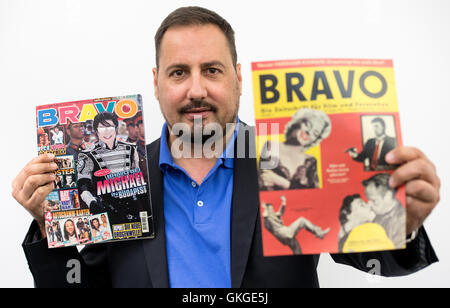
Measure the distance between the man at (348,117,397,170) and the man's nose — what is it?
2.13 feet

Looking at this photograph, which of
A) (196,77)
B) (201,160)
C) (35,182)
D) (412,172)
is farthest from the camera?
(201,160)

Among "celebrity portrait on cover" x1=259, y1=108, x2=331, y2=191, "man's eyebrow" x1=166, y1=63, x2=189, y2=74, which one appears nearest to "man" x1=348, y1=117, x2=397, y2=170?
"celebrity portrait on cover" x1=259, y1=108, x2=331, y2=191

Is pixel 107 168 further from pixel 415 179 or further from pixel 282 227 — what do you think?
pixel 415 179

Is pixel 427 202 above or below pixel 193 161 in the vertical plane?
below

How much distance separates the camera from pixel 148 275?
5.25 ft

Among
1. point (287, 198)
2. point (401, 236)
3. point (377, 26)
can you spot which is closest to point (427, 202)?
point (401, 236)

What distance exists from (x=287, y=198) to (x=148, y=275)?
2.24ft

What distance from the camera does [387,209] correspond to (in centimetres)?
133

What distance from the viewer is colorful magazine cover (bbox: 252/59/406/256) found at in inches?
52.1

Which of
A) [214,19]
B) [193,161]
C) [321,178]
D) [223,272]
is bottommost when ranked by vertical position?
[223,272]

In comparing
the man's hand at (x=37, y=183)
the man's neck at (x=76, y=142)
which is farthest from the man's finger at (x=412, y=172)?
the man's hand at (x=37, y=183)

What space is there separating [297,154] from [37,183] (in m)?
1.02

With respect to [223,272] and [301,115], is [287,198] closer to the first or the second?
[301,115]

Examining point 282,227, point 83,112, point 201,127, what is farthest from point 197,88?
point 282,227
